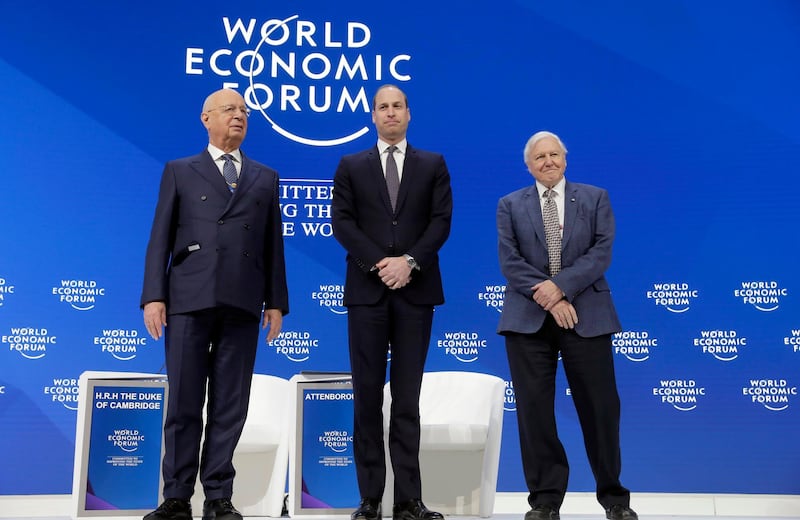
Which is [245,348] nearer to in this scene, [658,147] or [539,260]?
[539,260]

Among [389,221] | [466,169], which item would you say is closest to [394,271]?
[389,221]

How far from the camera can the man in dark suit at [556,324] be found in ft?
9.61

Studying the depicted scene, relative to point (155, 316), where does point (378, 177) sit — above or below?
above

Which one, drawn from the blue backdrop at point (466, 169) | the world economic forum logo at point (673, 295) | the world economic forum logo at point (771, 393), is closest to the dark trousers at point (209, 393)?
the blue backdrop at point (466, 169)

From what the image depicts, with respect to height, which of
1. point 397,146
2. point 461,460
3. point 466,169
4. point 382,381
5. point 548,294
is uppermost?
point 466,169

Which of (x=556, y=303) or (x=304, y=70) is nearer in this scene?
(x=556, y=303)

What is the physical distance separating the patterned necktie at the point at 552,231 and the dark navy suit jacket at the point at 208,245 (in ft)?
3.41

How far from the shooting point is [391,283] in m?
2.88

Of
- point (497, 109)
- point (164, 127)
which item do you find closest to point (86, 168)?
point (164, 127)

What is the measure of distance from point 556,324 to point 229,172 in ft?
4.46

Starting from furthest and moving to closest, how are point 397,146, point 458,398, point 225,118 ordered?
point 458,398, point 397,146, point 225,118

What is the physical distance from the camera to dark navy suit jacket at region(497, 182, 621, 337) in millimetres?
2984

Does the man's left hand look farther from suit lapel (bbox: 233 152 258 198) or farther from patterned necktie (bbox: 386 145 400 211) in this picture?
suit lapel (bbox: 233 152 258 198)

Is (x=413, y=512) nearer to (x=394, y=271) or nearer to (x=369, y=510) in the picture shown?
(x=369, y=510)
